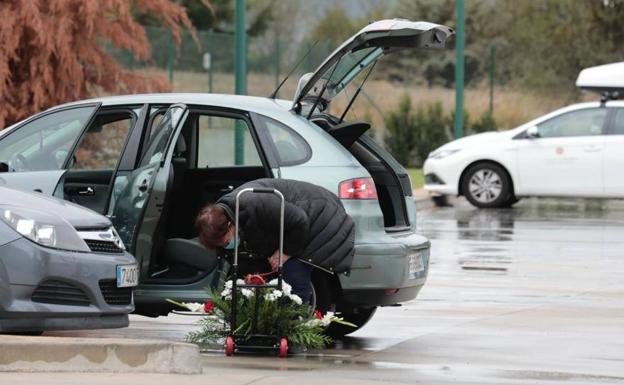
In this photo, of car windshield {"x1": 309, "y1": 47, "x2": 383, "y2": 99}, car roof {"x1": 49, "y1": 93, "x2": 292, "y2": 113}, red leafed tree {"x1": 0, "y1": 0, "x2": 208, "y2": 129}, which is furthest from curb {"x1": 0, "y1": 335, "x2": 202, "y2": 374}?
red leafed tree {"x1": 0, "y1": 0, "x2": 208, "y2": 129}

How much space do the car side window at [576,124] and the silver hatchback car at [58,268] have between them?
14.7 metres

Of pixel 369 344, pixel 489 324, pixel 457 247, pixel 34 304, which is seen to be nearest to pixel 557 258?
pixel 457 247

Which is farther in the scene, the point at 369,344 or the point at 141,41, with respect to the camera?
the point at 141,41

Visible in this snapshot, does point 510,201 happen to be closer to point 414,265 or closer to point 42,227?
point 414,265

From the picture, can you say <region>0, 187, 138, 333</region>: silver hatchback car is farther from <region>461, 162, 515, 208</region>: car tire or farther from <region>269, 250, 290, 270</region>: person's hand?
<region>461, 162, 515, 208</region>: car tire

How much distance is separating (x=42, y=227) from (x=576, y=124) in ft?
50.8

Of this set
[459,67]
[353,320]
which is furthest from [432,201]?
[353,320]

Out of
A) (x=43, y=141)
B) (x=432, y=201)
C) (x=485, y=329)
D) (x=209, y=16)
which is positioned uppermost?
(x=209, y=16)

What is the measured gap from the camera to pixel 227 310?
9.90 meters

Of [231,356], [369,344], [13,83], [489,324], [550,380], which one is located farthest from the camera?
[13,83]

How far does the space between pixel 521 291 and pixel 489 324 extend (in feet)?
7.84

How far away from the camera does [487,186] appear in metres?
24.3

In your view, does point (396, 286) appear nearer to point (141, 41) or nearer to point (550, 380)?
point (550, 380)

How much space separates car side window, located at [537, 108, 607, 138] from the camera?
23.7 meters
